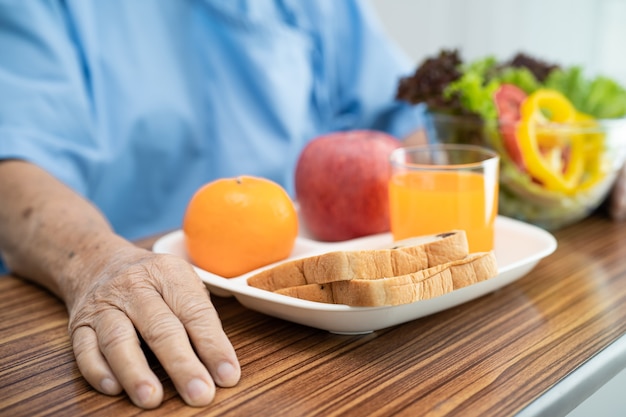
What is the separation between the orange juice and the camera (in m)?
0.75

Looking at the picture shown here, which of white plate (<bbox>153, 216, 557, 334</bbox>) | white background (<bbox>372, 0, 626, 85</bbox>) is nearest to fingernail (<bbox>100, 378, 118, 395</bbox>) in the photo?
white plate (<bbox>153, 216, 557, 334</bbox>)

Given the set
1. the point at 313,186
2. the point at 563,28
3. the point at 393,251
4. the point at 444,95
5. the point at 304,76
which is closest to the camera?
the point at 393,251

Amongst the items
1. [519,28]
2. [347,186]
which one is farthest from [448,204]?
[519,28]

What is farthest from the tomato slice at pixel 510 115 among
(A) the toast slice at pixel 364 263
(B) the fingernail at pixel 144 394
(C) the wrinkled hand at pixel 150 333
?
(B) the fingernail at pixel 144 394

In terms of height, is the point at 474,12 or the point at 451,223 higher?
the point at 474,12

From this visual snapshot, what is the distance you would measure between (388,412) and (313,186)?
1.51 ft

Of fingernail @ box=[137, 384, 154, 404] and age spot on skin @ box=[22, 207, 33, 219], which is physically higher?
age spot on skin @ box=[22, 207, 33, 219]

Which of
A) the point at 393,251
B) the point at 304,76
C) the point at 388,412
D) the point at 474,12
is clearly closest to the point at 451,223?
the point at 393,251

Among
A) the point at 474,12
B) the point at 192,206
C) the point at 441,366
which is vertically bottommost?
the point at 441,366

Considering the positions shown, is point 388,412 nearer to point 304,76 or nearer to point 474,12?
point 304,76

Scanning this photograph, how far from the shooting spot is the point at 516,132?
3.02 ft

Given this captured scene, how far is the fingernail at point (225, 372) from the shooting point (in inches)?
21.0

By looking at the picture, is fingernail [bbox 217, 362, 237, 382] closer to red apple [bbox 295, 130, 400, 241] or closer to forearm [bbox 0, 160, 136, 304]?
forearm [bbox 0, 160, 136, 304]

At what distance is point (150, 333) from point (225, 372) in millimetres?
78
